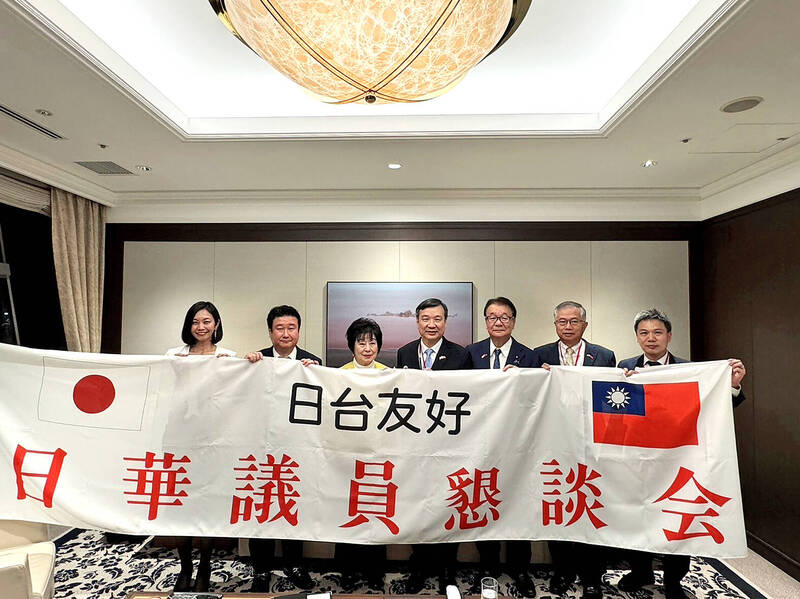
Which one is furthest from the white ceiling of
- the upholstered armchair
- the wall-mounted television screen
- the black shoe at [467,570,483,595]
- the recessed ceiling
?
the black shoe at [467,570,483,595]

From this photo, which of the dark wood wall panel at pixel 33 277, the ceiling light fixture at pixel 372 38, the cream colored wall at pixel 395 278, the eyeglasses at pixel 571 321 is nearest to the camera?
the ceiling light fixture at pixel 372 38

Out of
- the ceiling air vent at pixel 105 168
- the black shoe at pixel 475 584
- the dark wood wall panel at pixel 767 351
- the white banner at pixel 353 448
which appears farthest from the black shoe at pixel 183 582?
the dark wood wall panel at pixel 767 351

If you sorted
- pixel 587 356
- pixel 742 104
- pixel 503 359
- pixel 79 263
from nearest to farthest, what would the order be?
1. pixel 742 104
2. pixel 587 356
3. pixel 503 359
4. pixel 79 263

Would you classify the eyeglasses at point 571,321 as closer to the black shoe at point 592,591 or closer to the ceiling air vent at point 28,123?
the black shoe at point 592,591

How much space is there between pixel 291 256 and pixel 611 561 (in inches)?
134

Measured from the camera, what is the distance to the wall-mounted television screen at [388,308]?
445 centimetres

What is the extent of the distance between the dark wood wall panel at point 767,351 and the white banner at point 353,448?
1629 mm

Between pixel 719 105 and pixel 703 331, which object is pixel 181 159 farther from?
pixel 703 331

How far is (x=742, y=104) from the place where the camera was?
261 cm

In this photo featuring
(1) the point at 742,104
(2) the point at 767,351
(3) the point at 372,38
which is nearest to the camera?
(3) the point at 372,38

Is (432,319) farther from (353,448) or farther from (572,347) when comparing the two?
(353,448)

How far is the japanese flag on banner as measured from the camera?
92.1 inches

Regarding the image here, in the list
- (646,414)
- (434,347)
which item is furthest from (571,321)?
(434,347)

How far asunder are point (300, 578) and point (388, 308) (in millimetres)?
2289
